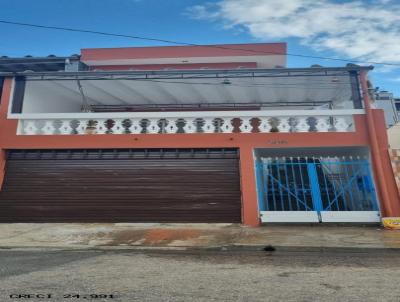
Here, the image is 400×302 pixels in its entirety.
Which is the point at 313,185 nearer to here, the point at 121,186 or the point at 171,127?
the point at 171,127

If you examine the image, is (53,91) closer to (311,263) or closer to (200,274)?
(200,274)

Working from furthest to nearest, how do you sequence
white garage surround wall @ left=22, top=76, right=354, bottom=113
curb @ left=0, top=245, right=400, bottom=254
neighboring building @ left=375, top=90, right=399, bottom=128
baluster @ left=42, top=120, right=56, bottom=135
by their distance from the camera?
neighboring building @ left=375, top=90, right=399, bottom=128, white garage surround wall @ left=22, top=76, right=354, bottom=113, baluster @ left=42, top=120, right=56, bottom=135, curb @ left=0, top=245, right=400, bottom=254

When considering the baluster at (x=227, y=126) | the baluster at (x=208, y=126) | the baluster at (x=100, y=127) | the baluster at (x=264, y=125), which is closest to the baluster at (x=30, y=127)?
the baluster at (x=100, y=127)

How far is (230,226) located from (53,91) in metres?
8.26

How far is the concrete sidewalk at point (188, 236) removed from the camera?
5441mm

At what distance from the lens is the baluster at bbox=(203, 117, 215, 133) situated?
8438 mm

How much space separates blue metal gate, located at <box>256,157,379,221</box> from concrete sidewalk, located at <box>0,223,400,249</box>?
3.36 ft

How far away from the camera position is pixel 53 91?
10531 mm

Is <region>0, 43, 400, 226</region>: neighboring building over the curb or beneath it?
over

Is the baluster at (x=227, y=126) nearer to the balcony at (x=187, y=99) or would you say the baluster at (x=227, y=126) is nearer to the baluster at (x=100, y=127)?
the balcony at (x=187, y=99)

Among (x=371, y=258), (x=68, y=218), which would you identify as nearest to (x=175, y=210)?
(x=68, y=218)

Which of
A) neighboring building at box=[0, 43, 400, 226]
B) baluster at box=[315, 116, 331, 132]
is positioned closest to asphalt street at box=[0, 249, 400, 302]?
neighboring building at box=[0, 43, 400, 226]

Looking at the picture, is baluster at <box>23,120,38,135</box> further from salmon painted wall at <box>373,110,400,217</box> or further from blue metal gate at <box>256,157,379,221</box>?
salmon painted wall at <box>373,110,400,217</box>

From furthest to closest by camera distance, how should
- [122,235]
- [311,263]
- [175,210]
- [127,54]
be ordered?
[127,54]
[175,210]
[122,235]
[311,263]
